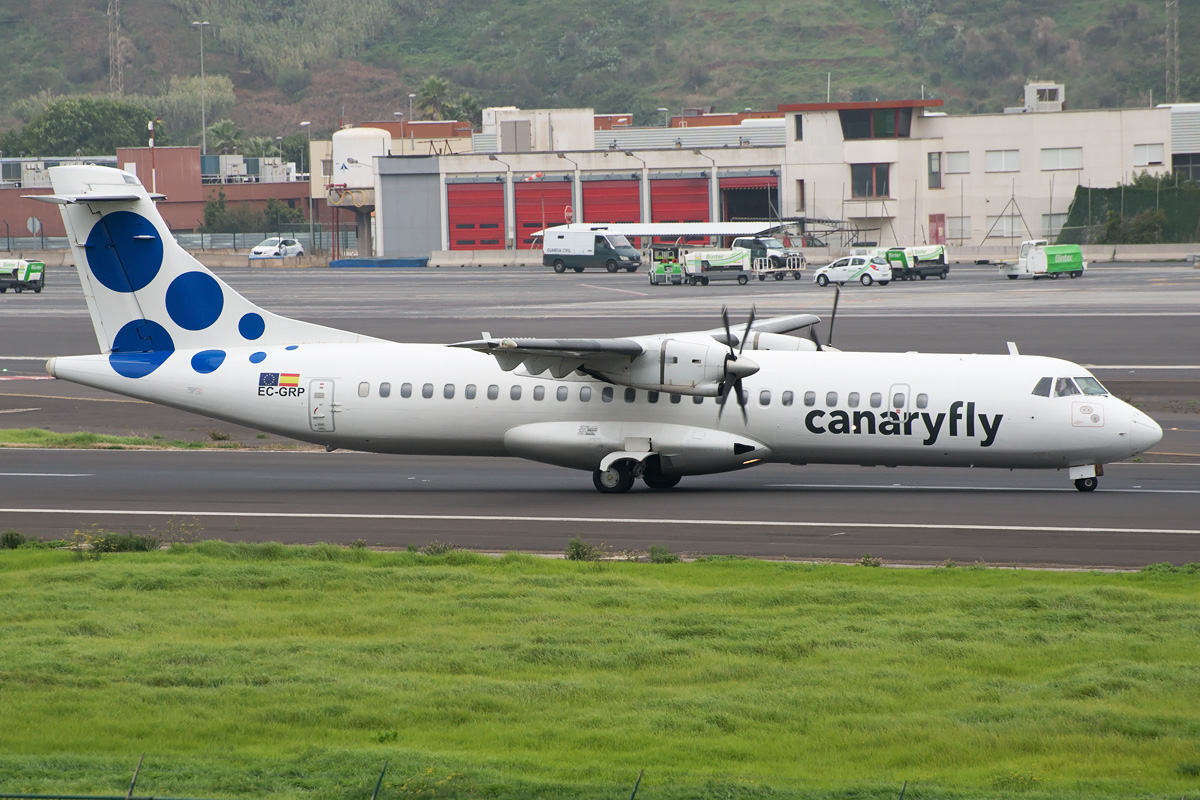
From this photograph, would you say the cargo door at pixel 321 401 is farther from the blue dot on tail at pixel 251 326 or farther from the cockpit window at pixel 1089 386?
the cockpit window at pixel 1089 386

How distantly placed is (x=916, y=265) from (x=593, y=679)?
75.2 metres

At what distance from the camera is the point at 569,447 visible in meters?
27.0

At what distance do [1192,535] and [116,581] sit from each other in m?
16.9

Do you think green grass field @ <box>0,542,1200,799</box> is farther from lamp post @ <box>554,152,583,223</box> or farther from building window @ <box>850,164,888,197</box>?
lamp post @ <box>554,152,583,223</box>

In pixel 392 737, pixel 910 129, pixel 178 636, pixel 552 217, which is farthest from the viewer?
pixel 552 217

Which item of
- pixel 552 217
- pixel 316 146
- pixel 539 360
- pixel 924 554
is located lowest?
pixel 924 554

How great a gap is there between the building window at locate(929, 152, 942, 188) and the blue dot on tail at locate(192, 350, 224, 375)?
9335cm

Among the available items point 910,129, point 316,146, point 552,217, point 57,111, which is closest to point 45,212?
point 316,146

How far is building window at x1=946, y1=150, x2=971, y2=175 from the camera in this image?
11144cm

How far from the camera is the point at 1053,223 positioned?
11056cm

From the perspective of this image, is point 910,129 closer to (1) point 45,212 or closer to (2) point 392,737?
(1) point 45,212

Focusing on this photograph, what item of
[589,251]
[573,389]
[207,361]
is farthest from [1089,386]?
[589,251]

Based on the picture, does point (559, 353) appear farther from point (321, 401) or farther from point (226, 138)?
point (226, 138)

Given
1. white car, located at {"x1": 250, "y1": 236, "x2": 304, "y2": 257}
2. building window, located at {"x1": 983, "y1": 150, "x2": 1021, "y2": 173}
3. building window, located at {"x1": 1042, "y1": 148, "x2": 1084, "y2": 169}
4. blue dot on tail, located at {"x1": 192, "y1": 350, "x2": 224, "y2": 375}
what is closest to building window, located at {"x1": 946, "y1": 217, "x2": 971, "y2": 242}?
building window, located at {"x1": 983, "y1": 150, "x2": 1021, "y2": 173}
